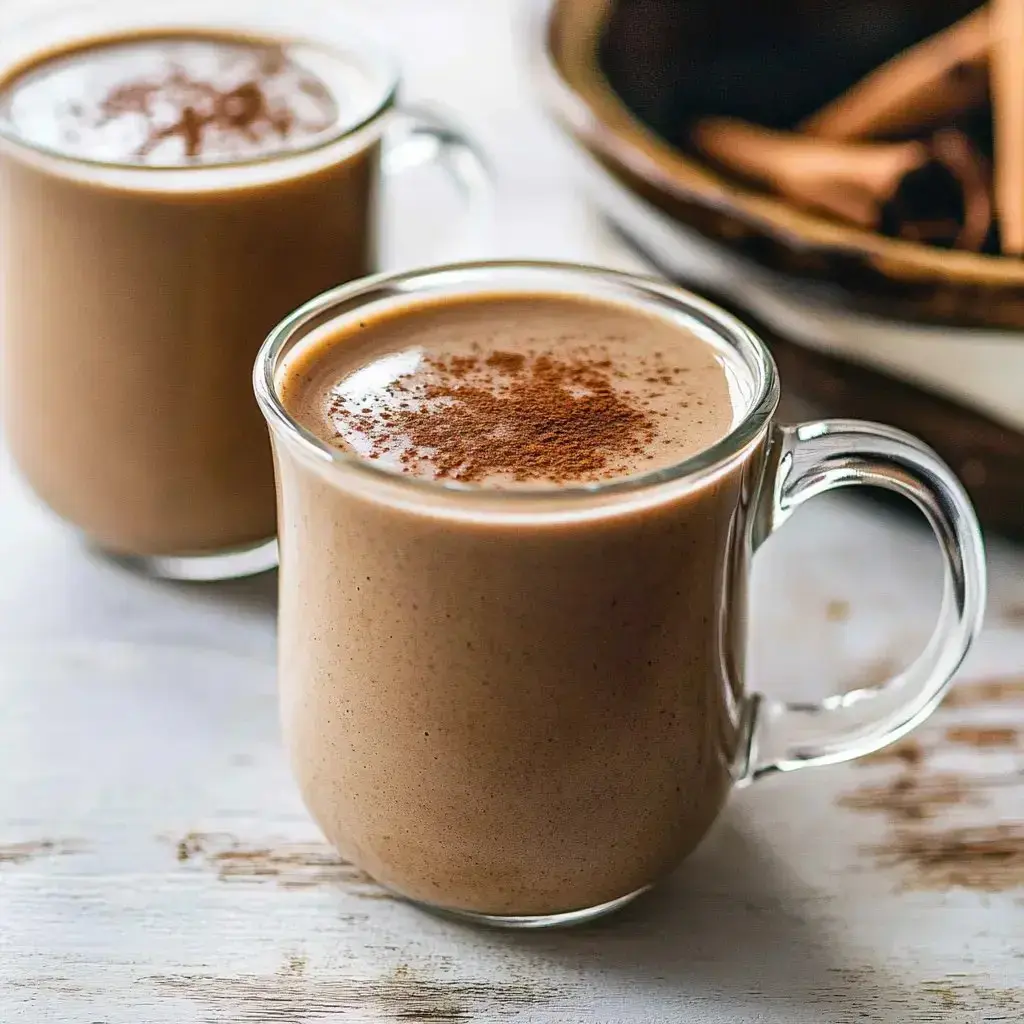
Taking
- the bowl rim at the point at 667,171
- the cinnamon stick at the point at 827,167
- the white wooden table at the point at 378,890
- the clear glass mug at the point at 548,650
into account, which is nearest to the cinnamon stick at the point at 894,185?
the cinnamon stick at the point at 827,167

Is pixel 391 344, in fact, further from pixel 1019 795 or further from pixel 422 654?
pixel 1019 795

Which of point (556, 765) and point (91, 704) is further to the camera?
point (91, 704)

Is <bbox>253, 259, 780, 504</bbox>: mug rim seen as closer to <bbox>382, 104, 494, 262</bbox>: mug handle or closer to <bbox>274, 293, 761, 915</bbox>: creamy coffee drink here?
<bbox>274, 293, 761, 915</bbox>: creamy coffee drink

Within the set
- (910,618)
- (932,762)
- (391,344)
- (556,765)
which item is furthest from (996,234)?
(556,765)

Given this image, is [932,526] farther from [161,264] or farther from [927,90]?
[927,90]

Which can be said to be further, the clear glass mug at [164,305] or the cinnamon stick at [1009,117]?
the cinnamon stick at [1009,117]

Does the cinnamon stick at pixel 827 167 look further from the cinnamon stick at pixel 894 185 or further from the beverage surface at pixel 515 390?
the beverage surface at pixel 515 390
